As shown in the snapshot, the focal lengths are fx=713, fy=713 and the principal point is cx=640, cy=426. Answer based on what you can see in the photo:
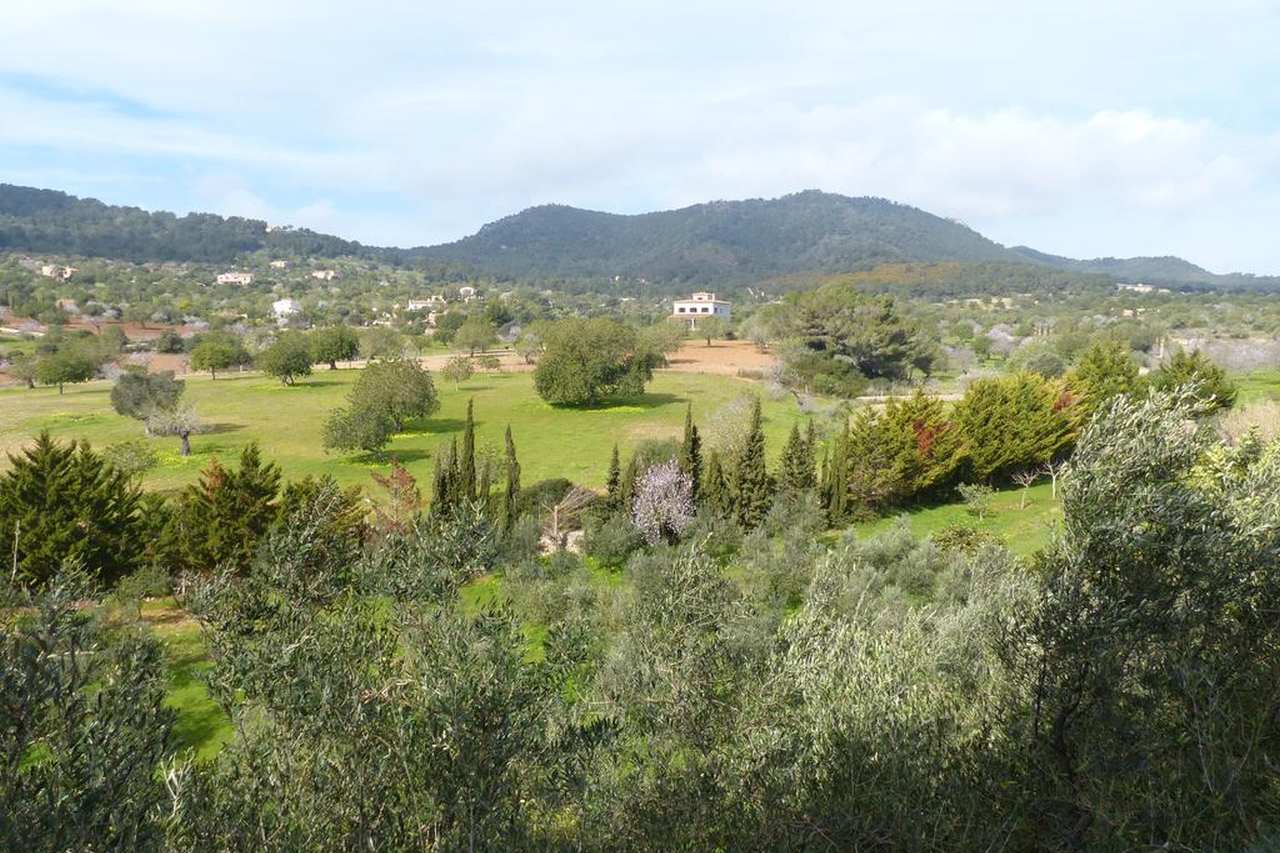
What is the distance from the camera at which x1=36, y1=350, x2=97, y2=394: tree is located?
67.2 metres

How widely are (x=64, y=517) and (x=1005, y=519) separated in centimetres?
3308

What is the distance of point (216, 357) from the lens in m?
78.2

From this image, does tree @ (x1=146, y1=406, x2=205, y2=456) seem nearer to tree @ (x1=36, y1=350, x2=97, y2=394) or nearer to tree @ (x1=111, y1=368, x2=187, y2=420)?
tree @ (x1=111, y1=368, x2=187, y2=420)

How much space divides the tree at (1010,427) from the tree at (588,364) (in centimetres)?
2865

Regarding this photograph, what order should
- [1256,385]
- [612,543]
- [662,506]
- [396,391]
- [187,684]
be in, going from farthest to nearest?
[1256,385] → [396,391] → [662,506] → [612,543] → [187,684]

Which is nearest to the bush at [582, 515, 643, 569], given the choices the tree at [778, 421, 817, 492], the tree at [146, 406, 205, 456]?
the tree at [778, 421, 817, 492]

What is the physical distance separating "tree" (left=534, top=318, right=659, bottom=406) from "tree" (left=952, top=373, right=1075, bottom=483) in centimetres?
2865

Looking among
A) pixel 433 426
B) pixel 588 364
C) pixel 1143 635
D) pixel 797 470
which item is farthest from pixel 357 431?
pixel 1143 635

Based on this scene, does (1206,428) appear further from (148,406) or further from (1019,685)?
(148,406)

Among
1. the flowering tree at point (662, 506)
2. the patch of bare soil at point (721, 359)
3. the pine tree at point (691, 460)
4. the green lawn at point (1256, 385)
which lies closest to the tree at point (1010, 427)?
the pine tree at point (691, 460)

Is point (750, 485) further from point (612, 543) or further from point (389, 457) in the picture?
point (389, 457)

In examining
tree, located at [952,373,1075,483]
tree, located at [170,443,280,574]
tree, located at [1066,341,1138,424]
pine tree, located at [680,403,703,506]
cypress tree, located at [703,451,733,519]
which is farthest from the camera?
tree, located at [1066,341,1138,424]

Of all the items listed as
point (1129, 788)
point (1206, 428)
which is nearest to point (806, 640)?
point (1129, 788)

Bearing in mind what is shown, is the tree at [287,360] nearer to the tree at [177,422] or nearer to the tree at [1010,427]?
the tree at [177,422]
